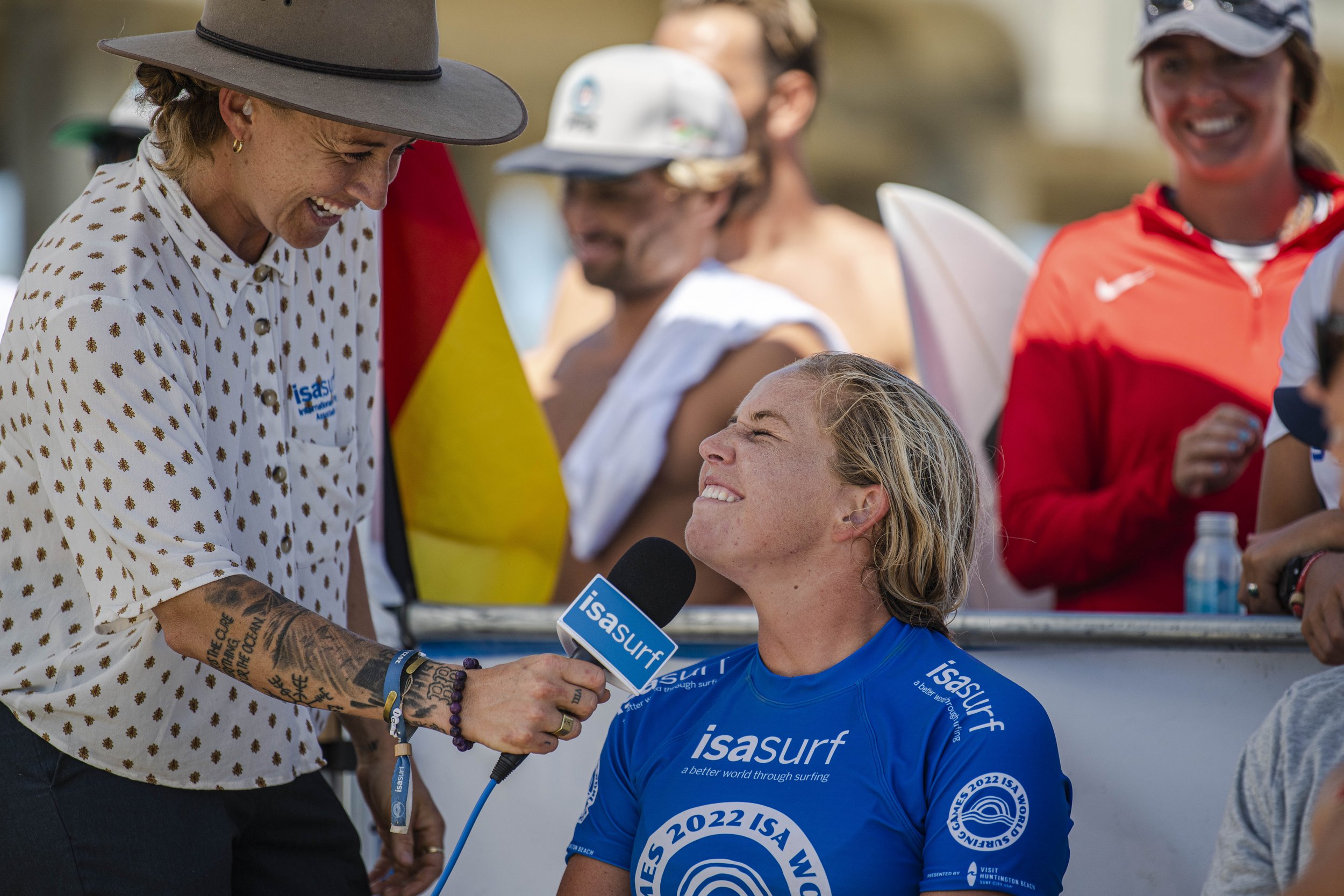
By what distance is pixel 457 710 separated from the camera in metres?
1.70

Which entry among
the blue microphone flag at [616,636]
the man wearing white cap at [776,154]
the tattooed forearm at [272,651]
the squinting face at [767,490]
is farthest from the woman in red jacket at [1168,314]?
the tattooed forearm at [272,651]

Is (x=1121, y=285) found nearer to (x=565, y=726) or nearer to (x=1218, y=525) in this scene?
(x=1218, y=525)

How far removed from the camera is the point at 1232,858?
186cm

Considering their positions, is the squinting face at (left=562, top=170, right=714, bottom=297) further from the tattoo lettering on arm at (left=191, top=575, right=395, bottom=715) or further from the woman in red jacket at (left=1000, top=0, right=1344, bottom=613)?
the tattoo lettering on arm at (left=191, top=575, right=395, bottom=715)

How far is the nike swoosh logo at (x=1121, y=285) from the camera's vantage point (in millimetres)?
3350

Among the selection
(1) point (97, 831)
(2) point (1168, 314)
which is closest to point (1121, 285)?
(2) point (1168, 314)

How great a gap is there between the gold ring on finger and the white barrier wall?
1008mm

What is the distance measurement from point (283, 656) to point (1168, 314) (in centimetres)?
236

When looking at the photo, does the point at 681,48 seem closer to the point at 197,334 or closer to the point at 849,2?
the point at 197,334

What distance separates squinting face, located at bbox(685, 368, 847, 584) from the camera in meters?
2.12

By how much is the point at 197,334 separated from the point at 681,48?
3.30 meters

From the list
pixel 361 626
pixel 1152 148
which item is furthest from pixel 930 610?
pixel 1152 148

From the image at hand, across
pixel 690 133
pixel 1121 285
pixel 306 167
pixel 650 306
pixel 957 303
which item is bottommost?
pixel 650 306

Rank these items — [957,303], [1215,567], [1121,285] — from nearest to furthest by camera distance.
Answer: [1215,567]
[1121,285]
[957,303]
